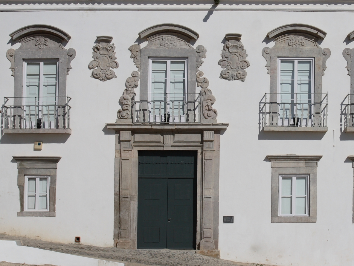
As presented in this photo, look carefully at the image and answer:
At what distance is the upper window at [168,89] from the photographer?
12375 mm

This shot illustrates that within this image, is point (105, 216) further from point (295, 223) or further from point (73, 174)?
point (295, 223)

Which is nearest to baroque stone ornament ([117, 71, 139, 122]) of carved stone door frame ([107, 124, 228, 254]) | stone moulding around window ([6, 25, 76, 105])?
carved stone door frame ([107, 124, 228, 254])

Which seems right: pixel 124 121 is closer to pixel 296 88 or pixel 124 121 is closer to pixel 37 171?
pixel 37 171

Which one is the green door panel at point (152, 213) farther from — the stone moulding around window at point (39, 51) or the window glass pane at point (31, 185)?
the stone moulding around window at point (39, 51)

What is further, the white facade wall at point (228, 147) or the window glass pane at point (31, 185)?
the window glass pane at point (31, 185)

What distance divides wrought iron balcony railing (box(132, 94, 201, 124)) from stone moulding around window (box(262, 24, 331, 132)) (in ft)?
5.69

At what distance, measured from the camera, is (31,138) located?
12.5 meters

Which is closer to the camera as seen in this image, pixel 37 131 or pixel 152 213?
pixel 37 131

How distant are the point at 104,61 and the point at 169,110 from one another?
6.56ft

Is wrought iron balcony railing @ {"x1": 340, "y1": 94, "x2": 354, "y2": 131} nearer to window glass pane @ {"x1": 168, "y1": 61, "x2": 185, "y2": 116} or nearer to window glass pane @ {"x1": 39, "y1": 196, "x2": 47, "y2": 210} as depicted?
window glass pane @ {"x1": 168, "y1": 61, "x2": 185, "y2": 116}

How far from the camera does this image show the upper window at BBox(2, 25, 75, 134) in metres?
12.4

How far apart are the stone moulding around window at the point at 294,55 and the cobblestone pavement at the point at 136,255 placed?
3580 millimetres

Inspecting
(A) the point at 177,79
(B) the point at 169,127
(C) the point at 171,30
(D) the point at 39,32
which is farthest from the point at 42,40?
(B) the point at 169,127

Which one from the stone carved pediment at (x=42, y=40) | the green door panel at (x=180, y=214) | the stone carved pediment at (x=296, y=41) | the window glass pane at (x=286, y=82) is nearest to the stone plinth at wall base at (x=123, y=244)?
the green door panel at (x=180, y=214)
